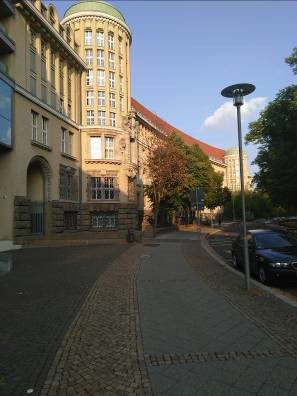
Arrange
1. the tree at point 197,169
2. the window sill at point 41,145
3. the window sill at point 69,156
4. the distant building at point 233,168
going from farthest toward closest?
the distant building at point 233,168 → the tree at point 197,169 → the window sill at point 69,156 → the window sill at point 41,145

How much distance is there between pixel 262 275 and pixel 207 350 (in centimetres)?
689

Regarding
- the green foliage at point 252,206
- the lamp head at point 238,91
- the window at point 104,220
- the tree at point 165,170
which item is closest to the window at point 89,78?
the tree at point 165,170

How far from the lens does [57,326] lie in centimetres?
711

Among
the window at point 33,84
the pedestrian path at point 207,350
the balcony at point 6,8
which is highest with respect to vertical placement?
the balcony at point 6,8

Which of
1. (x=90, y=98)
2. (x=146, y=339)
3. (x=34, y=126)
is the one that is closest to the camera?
(x=146, y=339)

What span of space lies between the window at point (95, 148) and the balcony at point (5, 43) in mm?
15895

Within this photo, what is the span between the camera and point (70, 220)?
40062 mm

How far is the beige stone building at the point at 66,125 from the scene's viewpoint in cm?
2852

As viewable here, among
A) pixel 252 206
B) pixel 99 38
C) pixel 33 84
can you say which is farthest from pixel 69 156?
pixel 252 206

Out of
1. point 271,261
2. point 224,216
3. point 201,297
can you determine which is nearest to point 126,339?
point 201,297

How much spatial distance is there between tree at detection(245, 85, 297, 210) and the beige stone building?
13.0 metres

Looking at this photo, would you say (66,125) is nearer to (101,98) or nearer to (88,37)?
(101,98)

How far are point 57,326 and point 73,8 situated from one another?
1766 inches

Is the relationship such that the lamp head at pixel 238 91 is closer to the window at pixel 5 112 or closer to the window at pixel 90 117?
the window at pixel 5 112
